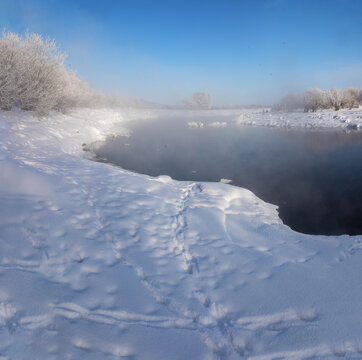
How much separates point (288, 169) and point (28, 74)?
589 inches

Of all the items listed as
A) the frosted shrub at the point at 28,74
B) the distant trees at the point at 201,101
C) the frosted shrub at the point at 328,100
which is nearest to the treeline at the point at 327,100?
the frosted shrub at the point at 328,100

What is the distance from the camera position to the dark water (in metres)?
6.08

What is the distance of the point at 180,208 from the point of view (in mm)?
5559

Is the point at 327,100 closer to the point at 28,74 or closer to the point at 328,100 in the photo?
the point at 328,100

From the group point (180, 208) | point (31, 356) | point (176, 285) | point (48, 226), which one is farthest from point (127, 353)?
point (180, 208)

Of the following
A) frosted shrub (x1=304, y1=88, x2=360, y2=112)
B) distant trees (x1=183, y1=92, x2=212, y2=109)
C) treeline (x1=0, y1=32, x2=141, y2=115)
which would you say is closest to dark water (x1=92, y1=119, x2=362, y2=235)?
treeline (x1=0, y1=32, x2=141, y2=115)

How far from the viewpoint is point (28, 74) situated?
539 inches

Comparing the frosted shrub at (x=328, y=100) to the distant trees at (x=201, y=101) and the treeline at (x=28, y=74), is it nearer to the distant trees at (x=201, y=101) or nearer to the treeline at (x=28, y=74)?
the treeline at (x=28, y=74)

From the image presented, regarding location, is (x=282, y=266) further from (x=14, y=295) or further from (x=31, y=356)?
(x=14, y=295)

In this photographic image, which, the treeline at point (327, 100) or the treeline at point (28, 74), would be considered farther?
the treeline at point (327, 100)

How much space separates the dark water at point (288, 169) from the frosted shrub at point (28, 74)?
4994 mm

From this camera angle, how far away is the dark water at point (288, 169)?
608cm

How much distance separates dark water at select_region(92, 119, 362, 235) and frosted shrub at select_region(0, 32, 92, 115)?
4994 millimetres

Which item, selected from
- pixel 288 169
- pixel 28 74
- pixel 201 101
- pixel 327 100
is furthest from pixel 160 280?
pixel 201 101
